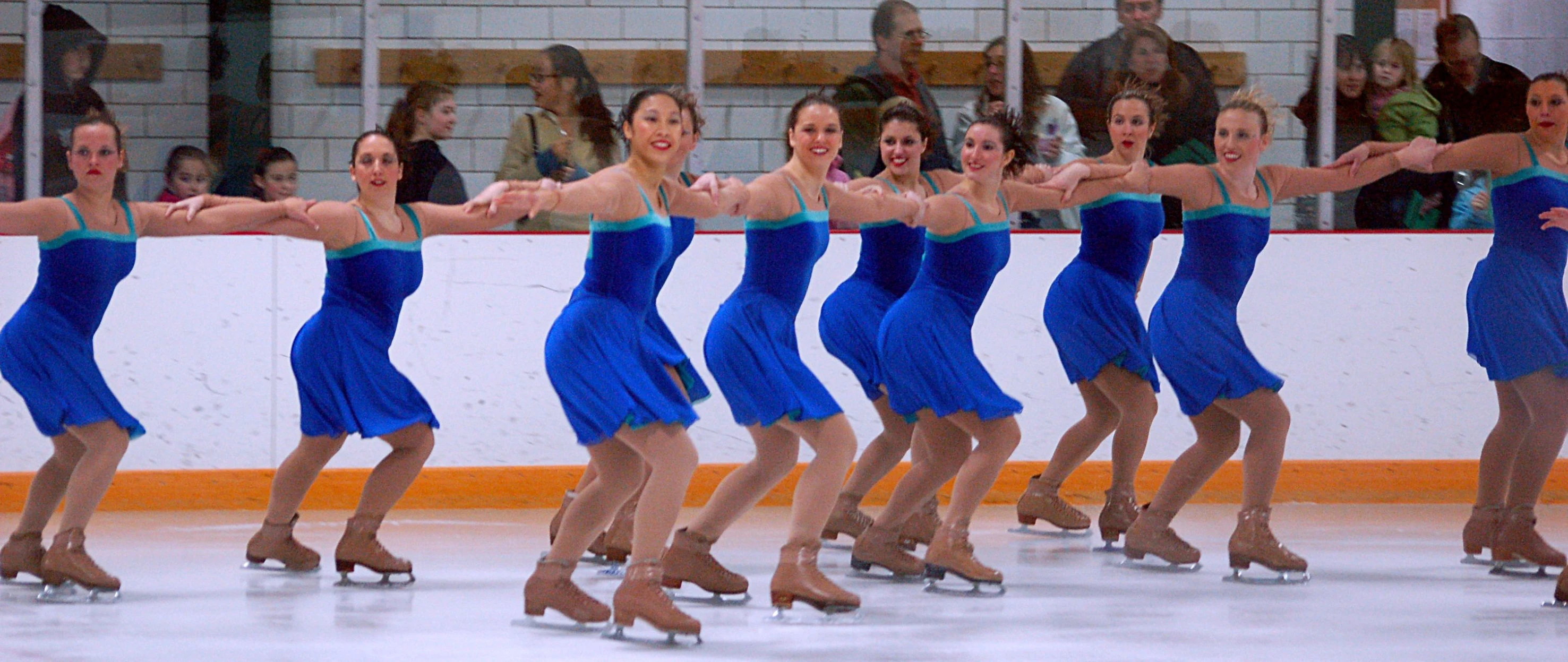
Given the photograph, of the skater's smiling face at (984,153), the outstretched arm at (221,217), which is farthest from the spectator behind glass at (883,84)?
the outstretched arm at (221,217)

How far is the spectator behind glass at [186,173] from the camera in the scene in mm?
7297

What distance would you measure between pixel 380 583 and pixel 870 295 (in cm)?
174

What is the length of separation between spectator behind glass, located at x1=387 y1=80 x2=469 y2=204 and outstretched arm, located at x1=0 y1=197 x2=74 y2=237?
242 cm

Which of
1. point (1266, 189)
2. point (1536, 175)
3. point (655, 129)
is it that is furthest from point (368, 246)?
point (1536, 175)

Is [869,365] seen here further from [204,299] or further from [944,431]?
[204,299]

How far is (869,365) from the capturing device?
5.61 metres

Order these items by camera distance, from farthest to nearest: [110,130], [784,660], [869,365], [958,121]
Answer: [958,121] < [869,365] < [110,130] < [784,660]

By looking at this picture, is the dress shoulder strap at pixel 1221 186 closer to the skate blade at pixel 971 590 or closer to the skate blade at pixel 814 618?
the skate blade at pixel 971 590

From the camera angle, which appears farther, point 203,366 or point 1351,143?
point 1351,143

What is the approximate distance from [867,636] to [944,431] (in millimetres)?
992

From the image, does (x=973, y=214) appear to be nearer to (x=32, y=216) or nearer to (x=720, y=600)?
(x=720, y=600)

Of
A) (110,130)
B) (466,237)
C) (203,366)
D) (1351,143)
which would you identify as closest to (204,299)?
(203,366)

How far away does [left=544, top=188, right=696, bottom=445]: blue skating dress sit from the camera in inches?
167

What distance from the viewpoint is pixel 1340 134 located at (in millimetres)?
7805
